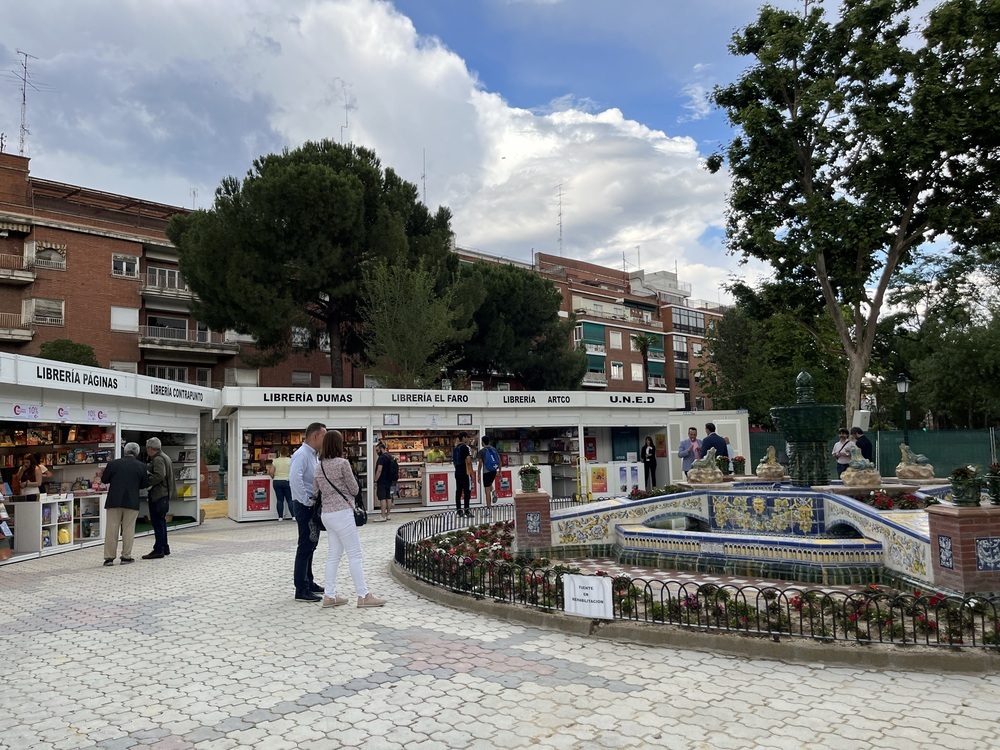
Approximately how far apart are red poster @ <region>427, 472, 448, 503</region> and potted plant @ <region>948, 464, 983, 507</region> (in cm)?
1402

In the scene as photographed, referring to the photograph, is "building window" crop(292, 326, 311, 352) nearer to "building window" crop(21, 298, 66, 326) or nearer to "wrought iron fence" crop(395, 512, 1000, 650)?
"building window" crop(21, 298, 66, 326)

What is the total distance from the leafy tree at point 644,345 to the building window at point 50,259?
38562 millimetres

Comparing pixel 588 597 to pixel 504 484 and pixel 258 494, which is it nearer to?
pixel 258 494

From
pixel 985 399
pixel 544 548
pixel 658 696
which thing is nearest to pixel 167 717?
pixel 658 696

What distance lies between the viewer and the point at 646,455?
19812 millimetres

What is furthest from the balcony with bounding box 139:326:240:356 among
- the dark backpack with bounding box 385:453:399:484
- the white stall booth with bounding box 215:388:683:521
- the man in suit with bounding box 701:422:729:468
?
the man in suit with bounding box 701:422:729:468

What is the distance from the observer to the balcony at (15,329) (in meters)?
32.3

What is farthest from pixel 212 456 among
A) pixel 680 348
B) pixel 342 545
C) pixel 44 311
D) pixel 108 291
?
pixel 680 348

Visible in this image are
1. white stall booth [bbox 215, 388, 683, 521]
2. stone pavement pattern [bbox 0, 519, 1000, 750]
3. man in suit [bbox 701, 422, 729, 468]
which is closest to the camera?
stone pavement pattern [bbox 0, 519, 1000, 750]

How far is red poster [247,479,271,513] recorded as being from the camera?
56.7 feet

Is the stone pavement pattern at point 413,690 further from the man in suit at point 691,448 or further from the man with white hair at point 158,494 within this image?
the man in suit at point 691,448

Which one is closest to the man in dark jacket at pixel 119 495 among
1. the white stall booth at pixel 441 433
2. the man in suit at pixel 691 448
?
the white stall booth at pixel 441 433

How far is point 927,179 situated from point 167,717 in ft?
64.9

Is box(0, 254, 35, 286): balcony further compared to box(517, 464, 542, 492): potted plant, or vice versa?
box(0, 254, 35, 286): balcony
